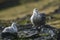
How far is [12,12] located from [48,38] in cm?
2950

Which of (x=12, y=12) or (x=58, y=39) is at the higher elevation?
(x=12, y=12)

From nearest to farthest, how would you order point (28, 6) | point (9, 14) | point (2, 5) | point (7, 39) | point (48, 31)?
point (7, 39) → point (48, 31) → point (9, 14) → point (28, 6) → point (2, 5)

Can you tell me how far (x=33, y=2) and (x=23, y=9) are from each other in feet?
24.2

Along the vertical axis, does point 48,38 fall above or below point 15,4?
below

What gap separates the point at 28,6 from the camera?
55000 millimetres

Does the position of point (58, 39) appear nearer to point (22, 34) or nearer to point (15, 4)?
point (22, 34)

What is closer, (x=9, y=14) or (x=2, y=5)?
(x=9, y=14)

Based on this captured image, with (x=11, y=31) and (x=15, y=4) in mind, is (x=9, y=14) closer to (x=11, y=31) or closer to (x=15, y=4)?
(x=15, y=4)

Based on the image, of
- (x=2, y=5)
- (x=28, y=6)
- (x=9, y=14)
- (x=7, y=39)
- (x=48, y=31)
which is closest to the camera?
(x=7, y=39)

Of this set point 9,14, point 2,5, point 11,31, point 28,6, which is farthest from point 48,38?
point 2,5

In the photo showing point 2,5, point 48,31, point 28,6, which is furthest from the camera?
point 2,5

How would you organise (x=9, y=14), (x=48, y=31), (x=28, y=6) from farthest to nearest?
(x=28, y=6)
(x=9, y=14)
(x=48, y=31)

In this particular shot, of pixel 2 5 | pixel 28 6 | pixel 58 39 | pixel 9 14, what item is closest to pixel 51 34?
pixel 58 39

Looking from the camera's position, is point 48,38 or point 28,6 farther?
point 28,6
